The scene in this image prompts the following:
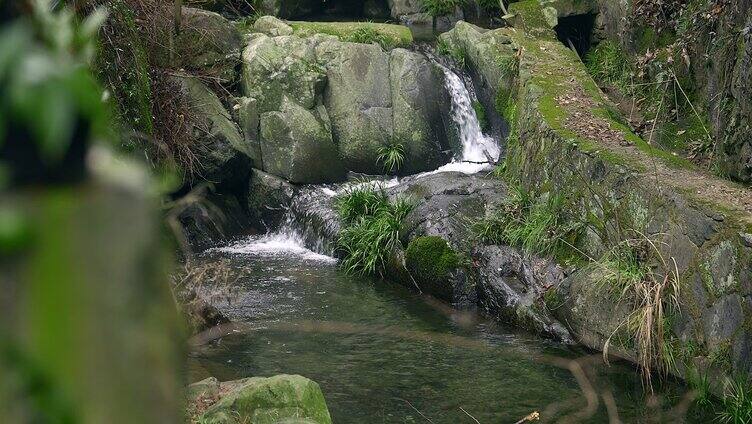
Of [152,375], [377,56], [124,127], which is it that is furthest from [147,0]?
[152,375]

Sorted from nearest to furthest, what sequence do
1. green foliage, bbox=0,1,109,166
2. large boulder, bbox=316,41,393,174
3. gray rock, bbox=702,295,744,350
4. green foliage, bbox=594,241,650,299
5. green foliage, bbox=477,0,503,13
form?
green foliage, bbox=0,1,109,166
gray rock, bbox=702,295,744,350
green foliage, bbox=594,241,650,299
large boulder, bbox=316,41,393,174
green foliage, bbox=477,0,503,13

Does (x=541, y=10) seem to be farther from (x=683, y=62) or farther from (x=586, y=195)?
(x=586, y=195)

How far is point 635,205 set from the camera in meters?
8.40

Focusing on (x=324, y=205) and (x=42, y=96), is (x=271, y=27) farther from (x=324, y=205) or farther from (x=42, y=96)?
(x=42, y=96)

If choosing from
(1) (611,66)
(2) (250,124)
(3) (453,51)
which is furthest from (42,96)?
(3) (453,51)

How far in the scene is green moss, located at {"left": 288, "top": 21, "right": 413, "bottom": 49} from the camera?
14430mm

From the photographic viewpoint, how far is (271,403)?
5.58 metres

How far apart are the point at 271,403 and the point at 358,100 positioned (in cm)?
860

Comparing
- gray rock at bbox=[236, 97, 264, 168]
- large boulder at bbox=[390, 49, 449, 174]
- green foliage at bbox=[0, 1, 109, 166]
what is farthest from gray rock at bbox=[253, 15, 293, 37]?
green foliage at bbox=[0, 1, 109, 166]

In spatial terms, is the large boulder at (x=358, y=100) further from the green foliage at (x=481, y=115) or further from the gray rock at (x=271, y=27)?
the green foliage at (x=481, y=115)

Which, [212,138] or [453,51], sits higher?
[453,51]

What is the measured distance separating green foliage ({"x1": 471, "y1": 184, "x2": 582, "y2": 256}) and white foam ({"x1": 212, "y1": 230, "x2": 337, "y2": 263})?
2.30 meters

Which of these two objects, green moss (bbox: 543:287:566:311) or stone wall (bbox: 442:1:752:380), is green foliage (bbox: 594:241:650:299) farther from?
green moss (bbox: 543:287:566:311)

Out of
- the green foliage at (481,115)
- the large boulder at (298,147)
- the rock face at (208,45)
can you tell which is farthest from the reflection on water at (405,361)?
the green foliage at (481,115)
